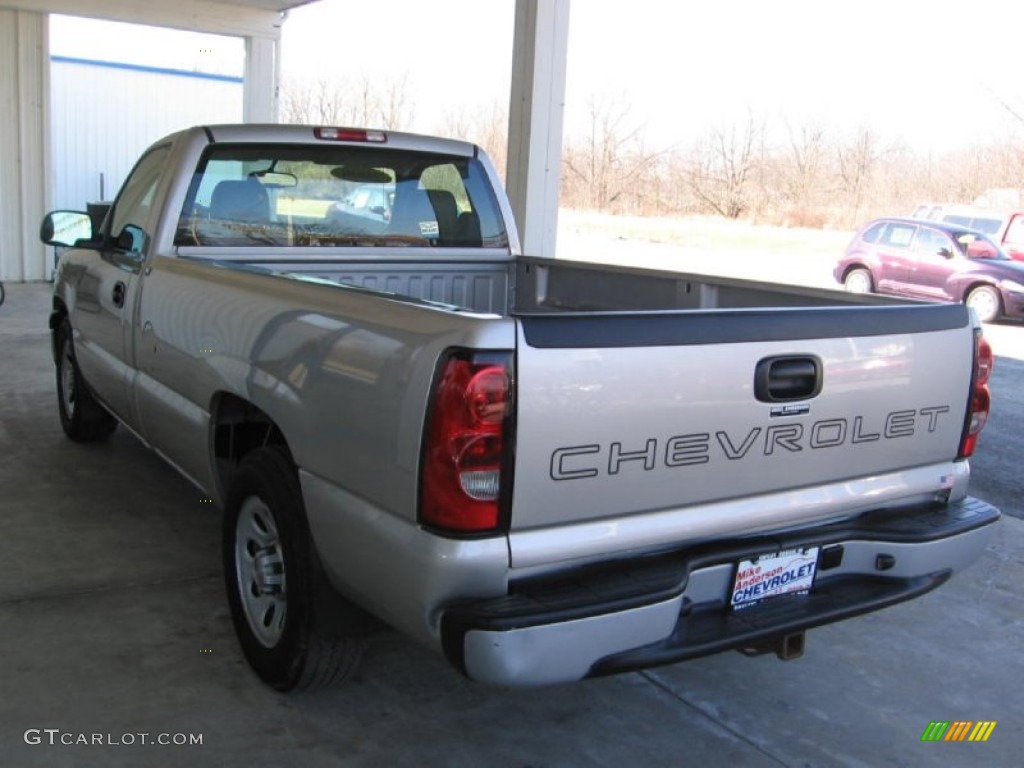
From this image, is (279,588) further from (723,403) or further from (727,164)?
(727,164)

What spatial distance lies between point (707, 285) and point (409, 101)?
106 feet

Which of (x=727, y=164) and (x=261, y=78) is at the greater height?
(x=727, y=164)

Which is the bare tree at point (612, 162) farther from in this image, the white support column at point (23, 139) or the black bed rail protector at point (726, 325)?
the black bed rail protector at point (726, 325)

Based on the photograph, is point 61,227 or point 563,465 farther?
point 61,227

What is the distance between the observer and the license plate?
2879 mm

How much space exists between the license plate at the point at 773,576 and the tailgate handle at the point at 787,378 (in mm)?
442

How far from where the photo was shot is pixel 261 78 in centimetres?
1551

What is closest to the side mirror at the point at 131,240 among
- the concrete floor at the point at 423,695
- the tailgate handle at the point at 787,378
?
the concrete floor at the point at 423,695

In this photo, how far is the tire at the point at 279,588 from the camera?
311 cm

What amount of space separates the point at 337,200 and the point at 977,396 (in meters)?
2.94

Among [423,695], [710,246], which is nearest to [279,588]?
[423,695]

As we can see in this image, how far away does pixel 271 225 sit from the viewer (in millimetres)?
4773

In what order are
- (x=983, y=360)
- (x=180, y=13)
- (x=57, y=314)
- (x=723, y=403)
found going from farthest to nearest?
(x=180, y=13) < (x=57, y=314) < (x=983, y=360) < (x=723, y=403)

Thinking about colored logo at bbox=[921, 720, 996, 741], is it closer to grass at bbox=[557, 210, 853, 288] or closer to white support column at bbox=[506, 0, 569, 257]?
white support column at bbox=[506, 0, 569, 257]
